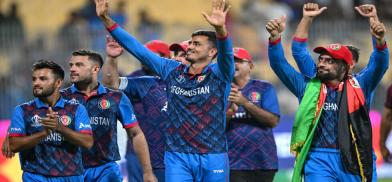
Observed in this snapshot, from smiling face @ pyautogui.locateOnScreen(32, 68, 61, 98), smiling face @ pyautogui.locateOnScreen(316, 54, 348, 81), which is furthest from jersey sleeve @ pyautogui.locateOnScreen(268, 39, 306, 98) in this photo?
smiling face @ pyautogui.locateOnScreen(32, 68, 61, 98)

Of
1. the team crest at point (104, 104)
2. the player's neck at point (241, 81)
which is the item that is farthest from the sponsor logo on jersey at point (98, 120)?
the player's neck at point (241, 81)

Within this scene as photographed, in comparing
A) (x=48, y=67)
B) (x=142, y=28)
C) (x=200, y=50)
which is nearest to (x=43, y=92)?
(x=48, y=67)

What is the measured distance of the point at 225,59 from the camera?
8938 mm

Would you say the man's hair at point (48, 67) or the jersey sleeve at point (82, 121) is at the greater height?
the man's hair at point (48, 67)

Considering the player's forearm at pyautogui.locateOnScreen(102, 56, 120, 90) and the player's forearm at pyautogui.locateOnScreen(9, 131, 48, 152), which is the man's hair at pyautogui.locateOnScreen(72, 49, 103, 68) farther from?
the player's forearm at pyautogui.locateOnScreen(9, 131, 48, 152)

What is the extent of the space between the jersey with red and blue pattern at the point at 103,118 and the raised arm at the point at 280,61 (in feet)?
5.17

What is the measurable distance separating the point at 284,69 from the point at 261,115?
1538 mm

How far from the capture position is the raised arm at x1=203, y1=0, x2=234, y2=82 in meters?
8.55

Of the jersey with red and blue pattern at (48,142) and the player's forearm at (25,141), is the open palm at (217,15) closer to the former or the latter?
the jersey with red and blue pattern at (48,142)

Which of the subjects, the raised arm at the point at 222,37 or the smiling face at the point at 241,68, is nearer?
the raised arm at the point at 222,37

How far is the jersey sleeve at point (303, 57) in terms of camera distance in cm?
965

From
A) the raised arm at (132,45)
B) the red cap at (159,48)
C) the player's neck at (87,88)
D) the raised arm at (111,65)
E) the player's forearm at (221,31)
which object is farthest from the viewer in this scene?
the red cap at (159,48)

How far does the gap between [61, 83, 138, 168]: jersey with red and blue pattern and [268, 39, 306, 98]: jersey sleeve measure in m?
1.56

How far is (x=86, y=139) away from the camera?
349 inches
